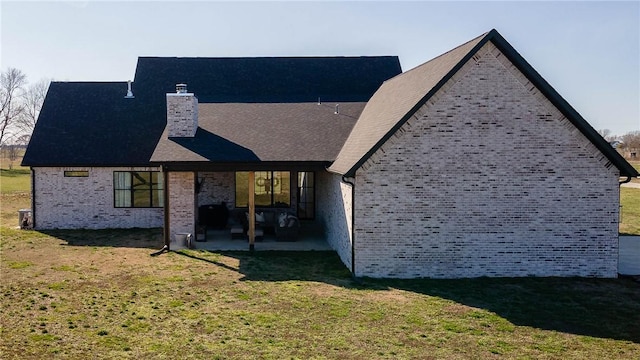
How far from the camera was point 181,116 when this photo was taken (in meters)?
16.8

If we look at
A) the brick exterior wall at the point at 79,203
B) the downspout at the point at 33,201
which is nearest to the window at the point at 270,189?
the brick exterior wall at the point at 79,203

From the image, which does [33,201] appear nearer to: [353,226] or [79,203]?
[79,203]

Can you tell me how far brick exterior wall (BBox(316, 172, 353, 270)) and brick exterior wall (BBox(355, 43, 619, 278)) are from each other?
0.81 m

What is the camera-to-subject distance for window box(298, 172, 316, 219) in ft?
63.8

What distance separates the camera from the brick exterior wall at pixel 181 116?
16.8 m

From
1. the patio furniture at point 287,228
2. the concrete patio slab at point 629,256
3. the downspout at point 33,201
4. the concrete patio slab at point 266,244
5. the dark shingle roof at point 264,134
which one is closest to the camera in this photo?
the concrete patio slab at point 629,256

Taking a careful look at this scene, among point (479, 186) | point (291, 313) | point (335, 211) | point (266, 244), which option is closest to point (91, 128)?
point (266, 244)

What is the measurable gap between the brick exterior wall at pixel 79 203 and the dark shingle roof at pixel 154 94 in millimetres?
618

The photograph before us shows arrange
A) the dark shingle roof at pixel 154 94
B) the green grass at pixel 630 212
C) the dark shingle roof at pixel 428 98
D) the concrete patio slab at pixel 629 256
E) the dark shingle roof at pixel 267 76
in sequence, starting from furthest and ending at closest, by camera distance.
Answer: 1. the dark shingle roof at pixel 267 76
2. the dark shingle roof at pixel 154 94
3. the green grass at pixel 630 212
4. the concrete patio slab at pixel 629 256
5. the dark shingle roof at pixel 428 98

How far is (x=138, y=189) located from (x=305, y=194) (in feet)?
22.7

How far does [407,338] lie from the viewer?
26.8 ft

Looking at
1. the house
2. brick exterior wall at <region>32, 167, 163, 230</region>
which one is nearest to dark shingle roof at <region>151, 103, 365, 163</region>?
the house

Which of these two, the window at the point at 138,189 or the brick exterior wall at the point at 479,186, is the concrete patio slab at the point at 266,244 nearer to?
the window at the point at 138,189

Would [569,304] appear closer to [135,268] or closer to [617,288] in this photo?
[617,288]
